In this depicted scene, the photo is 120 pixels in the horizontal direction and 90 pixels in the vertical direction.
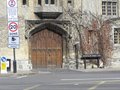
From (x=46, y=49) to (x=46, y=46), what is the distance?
0.26 m

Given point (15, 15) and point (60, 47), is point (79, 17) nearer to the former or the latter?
point (60, 47)

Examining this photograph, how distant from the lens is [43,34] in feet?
146

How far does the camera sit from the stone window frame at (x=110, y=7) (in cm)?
4675

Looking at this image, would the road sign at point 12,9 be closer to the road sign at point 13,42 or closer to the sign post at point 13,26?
the sign post at point 13,26

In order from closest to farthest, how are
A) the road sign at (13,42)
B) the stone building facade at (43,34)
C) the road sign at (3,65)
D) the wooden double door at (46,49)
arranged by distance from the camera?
the road sign at (3,65) < the road sign at (13,42) < the stone building facade at (43,34) < the wooden double door at (46,49)

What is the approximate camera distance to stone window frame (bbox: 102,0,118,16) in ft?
153

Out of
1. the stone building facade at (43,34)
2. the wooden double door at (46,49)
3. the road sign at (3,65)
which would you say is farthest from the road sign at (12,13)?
the wooden double door at (46,49)

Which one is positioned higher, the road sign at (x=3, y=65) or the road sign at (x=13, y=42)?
the road sign at (x=13, y=42)

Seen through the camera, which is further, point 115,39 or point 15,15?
point 115,39

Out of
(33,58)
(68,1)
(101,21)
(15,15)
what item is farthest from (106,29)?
(15,15)

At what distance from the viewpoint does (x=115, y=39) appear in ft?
154

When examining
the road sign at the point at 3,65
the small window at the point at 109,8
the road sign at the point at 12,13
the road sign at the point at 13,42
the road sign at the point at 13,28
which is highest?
the small window at the point at 109,8

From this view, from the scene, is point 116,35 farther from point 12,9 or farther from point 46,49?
point 12,9

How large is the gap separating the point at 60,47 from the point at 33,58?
8.59 ft
